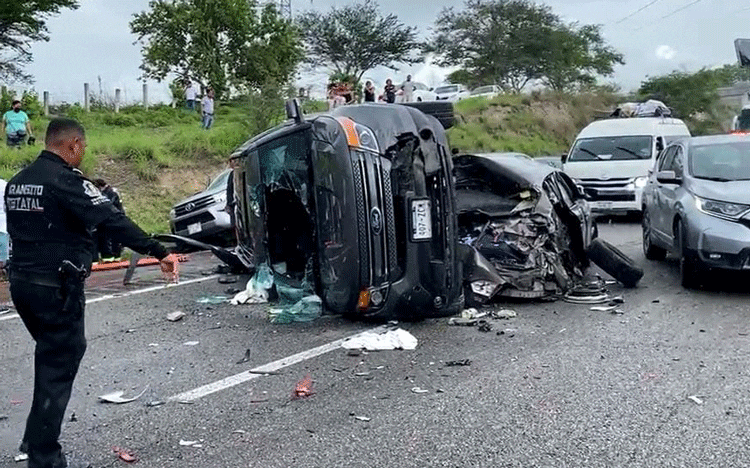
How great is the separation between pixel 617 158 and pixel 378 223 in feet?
37.1

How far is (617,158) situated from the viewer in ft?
57.8

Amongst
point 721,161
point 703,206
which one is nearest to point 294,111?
point 703,206

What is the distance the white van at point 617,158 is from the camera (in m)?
17.1

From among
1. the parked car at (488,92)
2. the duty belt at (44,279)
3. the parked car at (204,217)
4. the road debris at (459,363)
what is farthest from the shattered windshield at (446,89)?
the duty belt at (44,279)

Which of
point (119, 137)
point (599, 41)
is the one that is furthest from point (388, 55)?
point (119, 137)

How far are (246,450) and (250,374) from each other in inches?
64.9

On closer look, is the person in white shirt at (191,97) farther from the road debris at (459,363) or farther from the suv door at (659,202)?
the road debris at (459,363)

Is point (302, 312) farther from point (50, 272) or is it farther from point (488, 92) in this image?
point (488, 92)

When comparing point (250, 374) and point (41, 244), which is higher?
point (41, 244)

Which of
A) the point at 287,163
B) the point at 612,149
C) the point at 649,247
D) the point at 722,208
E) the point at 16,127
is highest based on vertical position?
the point at 16,127

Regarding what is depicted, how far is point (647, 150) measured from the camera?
17.7 meters

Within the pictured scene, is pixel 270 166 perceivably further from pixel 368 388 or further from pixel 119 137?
pixel 119 137

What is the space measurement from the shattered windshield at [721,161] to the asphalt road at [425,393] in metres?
1.79

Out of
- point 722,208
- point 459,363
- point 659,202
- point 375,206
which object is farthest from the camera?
point 659,202
